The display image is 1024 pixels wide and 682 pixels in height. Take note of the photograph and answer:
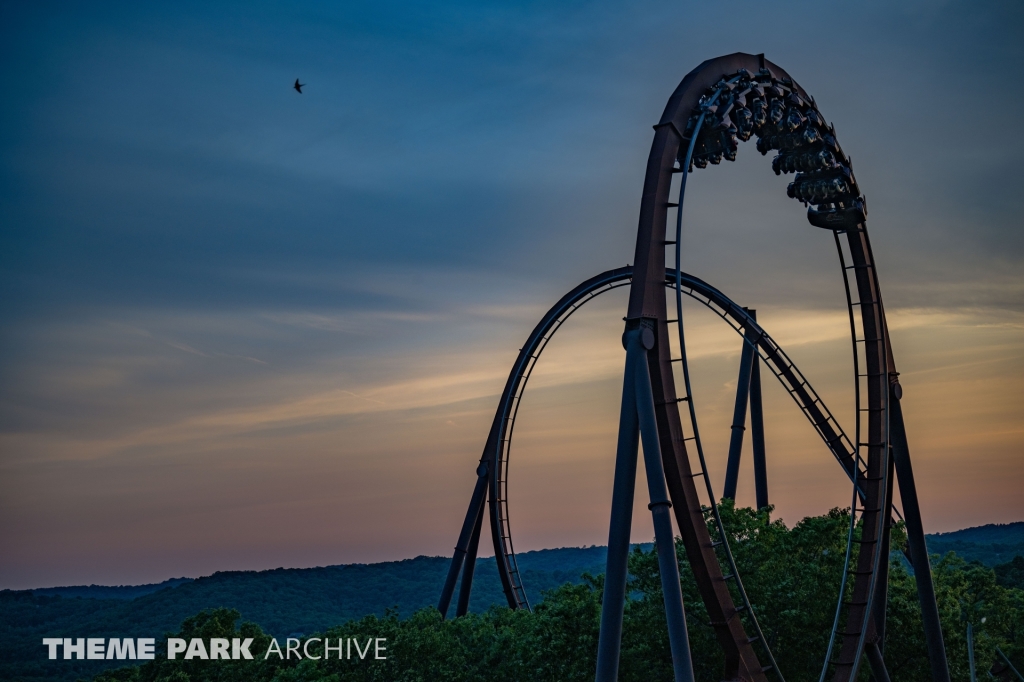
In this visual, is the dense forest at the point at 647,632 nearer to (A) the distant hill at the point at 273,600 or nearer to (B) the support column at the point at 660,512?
(B) the support column at the point at 660,512

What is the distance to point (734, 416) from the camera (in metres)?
32.5

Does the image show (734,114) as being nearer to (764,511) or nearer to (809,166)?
(809,166)

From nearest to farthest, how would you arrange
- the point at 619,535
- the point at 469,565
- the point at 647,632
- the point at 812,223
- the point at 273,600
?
the point at 619,535 → the point at 812,223 → the point at 647,632 → the point at 469,565 → the point at 273,600

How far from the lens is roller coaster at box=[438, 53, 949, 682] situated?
16.8m

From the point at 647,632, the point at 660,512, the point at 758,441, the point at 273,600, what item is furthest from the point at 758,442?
the point at 273,600

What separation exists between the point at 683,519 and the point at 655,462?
105cm

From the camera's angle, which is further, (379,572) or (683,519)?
(379,572)

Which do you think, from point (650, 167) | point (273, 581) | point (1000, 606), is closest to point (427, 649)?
point (650, 167)

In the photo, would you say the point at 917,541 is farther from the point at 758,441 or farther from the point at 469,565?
the point at 469,565

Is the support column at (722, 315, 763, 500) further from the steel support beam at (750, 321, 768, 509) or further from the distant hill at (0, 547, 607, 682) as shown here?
the distant hill at (0, 547, 607, 682)

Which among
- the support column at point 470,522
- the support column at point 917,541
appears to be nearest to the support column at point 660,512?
the support column at point 917,541

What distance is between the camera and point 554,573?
447ft

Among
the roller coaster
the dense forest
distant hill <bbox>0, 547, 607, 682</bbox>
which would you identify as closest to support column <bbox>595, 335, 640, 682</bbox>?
the roller coaster

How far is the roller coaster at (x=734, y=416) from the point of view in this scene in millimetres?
16812
